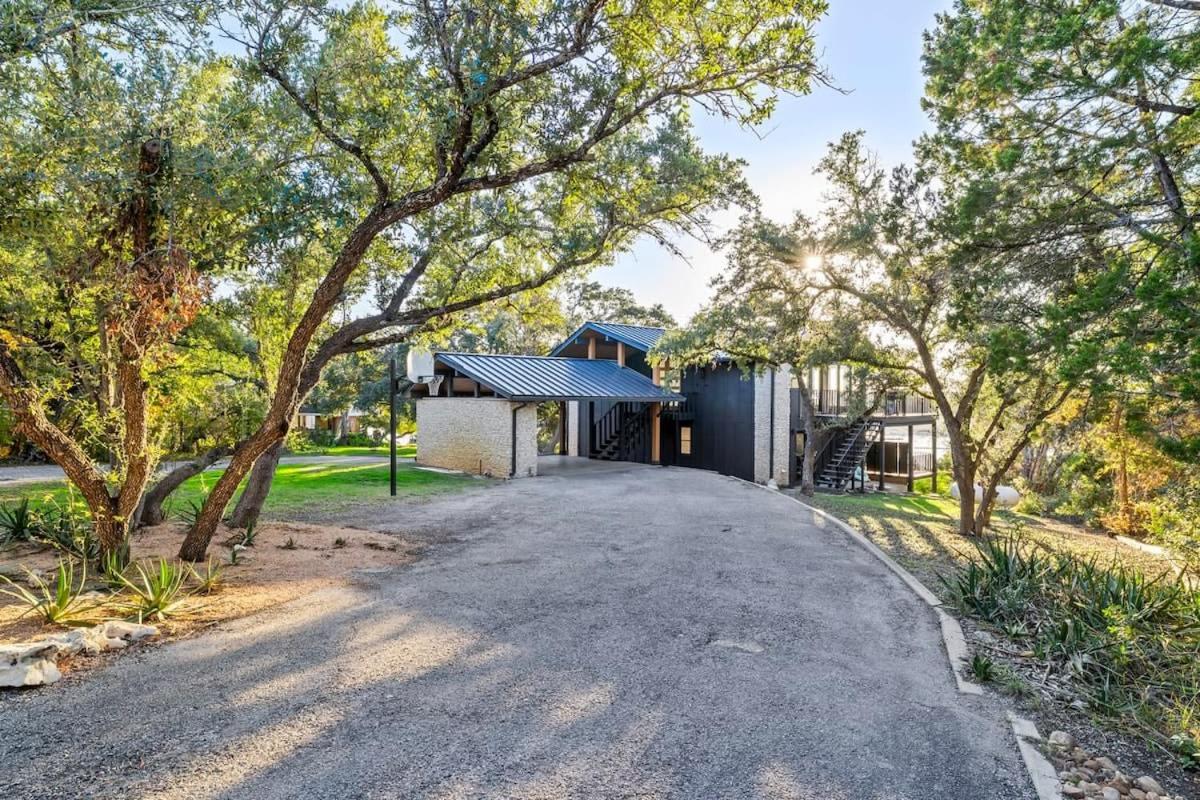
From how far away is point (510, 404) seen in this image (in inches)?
721

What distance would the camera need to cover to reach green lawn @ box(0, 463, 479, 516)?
1237 cm

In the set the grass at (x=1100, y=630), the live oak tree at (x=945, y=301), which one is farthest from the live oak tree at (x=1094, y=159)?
the grass at (x=1100, y=630)

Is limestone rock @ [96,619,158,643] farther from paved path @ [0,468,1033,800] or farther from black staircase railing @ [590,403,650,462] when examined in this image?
black staircase railing @ [590,403,650,462]

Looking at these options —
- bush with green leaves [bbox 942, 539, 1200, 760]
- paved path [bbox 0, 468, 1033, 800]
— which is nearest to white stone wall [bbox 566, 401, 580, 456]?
paved path [bbox 0, 468, 1033, 800]

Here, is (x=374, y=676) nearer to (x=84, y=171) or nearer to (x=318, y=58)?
(x=84, y=171)

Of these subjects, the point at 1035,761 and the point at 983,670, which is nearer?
the point at 1035,761

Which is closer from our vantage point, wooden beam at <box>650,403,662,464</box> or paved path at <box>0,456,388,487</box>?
paved path at <box>0,456,388,487</box>

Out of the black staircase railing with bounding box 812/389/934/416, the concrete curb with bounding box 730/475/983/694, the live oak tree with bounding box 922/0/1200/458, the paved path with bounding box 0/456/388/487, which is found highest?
the live oak tree with bounding box 922/0/1200/458

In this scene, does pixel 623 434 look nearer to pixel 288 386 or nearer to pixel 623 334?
pixel 623 334

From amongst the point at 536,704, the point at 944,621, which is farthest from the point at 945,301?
the point at 536,704

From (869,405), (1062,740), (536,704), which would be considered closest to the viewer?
(1062,740)

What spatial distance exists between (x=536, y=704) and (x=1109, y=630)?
4647mm

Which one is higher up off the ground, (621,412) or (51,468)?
(621,412)

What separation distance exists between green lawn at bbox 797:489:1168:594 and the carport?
7.99 m
